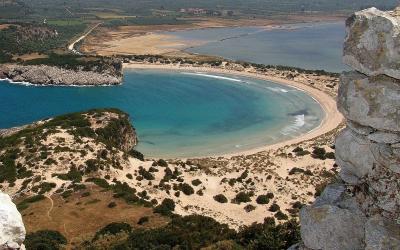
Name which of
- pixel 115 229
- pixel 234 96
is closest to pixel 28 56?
pixel 234 96

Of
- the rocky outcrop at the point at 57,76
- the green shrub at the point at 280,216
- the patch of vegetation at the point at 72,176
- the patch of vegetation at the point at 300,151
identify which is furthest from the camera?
the rocky outcrop at the point at 57,76

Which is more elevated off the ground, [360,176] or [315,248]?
[360,176]

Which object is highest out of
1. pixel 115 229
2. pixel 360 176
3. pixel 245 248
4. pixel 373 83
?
pixel 373 83

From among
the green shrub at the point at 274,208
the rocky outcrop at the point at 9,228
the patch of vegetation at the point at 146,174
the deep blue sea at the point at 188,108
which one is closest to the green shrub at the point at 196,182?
the patch of vegetation at the point at 146,174

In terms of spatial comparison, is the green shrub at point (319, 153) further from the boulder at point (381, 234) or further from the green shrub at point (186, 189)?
the boulder at point (381, 234)

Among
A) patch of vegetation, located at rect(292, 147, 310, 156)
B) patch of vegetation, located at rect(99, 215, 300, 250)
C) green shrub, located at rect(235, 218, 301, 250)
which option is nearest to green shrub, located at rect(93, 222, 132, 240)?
patch of vegetation, located at rect(99, 215, 300, 250)

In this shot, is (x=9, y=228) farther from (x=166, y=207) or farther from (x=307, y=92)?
(x=307, y=92)

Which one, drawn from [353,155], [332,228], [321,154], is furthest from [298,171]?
[353,155]

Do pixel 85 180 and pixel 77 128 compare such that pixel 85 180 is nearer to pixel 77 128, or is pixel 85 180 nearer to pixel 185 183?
pixel 185 183
